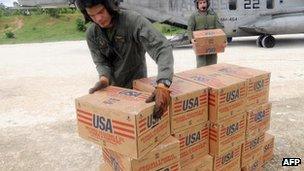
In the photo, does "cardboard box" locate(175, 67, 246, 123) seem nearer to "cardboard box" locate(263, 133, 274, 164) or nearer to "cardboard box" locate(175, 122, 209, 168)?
"cardboard box" locate(175, 122, 209, 168)

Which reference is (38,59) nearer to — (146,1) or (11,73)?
(11,73)

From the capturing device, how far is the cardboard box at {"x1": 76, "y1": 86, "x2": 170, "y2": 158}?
120 inches

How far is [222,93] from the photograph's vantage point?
3951mm

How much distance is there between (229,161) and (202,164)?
1.46 feet

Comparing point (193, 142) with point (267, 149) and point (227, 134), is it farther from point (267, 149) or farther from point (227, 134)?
point (267, 149)

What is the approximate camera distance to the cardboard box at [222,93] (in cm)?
394

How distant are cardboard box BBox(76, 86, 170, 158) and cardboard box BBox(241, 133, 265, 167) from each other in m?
1.39

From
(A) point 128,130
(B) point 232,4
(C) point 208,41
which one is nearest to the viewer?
(A) point 128,130

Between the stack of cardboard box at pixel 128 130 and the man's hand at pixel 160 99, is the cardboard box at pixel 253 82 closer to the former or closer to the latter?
the stack of cardboard box at pixel 128 130

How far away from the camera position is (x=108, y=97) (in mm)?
3518

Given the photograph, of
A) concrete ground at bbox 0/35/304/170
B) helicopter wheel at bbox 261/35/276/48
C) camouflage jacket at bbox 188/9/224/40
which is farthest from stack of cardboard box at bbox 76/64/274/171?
helicopter wheel at bbox 261/35/276/48

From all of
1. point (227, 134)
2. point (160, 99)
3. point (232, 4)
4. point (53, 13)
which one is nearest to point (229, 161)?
point (227, 134)

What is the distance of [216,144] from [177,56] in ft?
Result: 36.6

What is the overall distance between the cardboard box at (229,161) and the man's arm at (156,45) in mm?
1336
